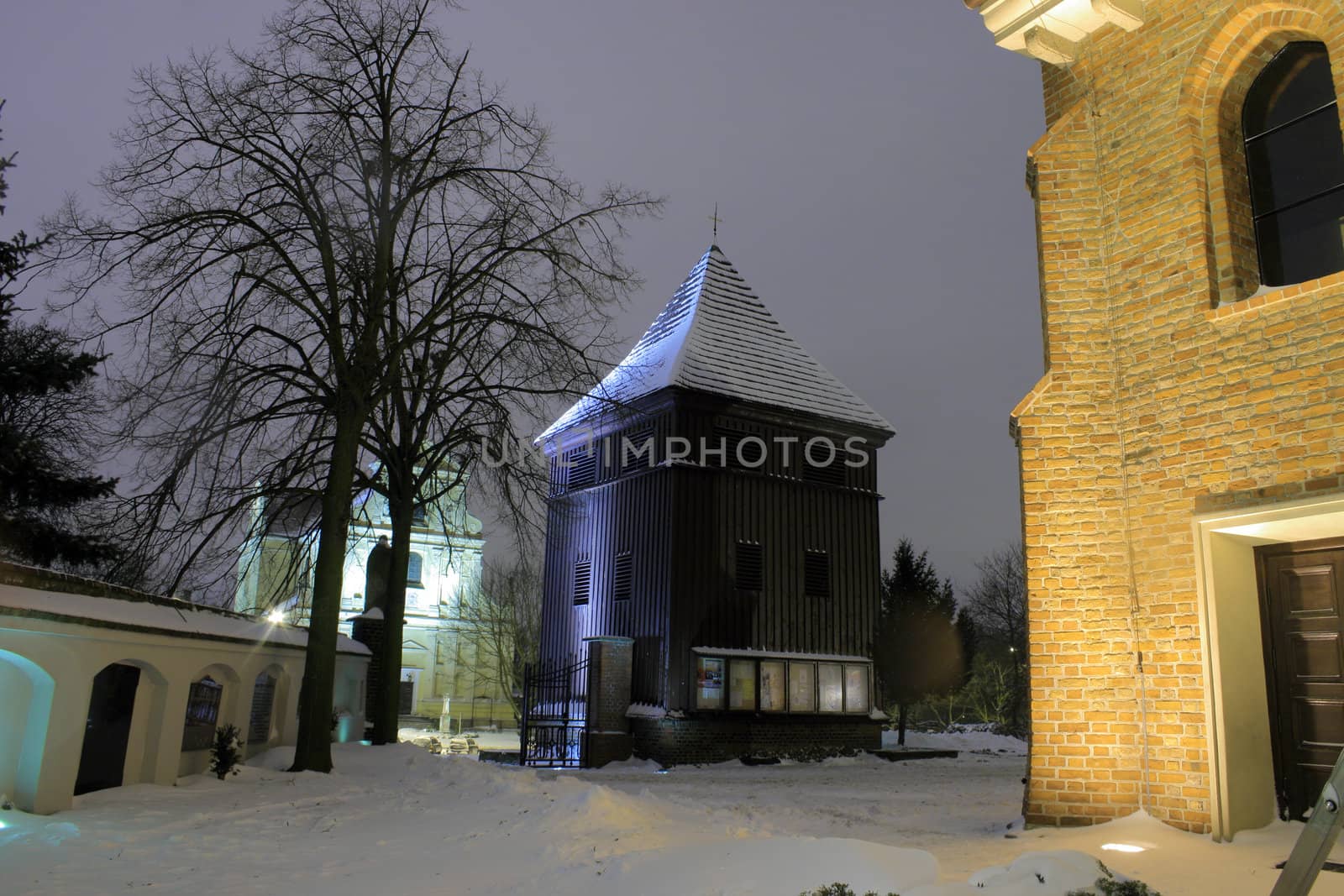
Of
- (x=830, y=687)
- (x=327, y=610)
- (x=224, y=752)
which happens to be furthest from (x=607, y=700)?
(x=224, y=752)

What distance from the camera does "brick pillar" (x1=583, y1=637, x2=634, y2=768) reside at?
22141mm

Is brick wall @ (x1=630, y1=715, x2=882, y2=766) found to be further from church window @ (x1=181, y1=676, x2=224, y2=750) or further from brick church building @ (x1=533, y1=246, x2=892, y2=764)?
church window @ (x1=181, y1=676, x2=224, y2=750)

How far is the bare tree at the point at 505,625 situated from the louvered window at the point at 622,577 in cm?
1363

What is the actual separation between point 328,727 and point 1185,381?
11549 millimetres

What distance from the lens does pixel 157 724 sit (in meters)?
11.5

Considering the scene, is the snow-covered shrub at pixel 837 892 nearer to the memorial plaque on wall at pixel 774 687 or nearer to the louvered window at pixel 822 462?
the memorial plaque on wall at pixel 774 687

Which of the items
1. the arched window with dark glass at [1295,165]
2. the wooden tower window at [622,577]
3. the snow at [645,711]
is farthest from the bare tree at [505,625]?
the arched window with dark glass at [1295,165]

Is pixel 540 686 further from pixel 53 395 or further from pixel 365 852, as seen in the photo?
pixel 365 852

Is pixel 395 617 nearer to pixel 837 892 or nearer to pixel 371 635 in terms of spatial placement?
pixel 371 635

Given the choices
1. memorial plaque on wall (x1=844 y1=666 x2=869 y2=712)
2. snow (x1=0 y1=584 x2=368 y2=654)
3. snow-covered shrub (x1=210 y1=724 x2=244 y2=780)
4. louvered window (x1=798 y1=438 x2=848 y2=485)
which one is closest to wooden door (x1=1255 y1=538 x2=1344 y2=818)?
snow (x1=0 y1=584 x2=368 y2=654)

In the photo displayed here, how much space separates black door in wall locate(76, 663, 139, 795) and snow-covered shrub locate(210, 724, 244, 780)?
4.95ft

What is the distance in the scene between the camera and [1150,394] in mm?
8211

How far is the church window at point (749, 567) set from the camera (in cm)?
2409

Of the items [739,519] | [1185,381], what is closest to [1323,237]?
[1185,381]
